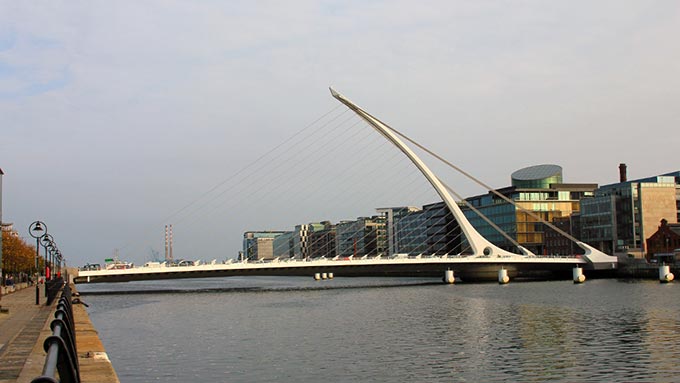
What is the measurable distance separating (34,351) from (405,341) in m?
17.3

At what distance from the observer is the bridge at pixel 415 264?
259 ft

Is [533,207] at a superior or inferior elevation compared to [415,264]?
superior

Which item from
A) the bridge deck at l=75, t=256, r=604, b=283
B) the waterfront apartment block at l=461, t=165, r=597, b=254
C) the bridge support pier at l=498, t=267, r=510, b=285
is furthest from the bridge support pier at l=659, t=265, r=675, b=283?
the waterfront apartment block at l=461, t=165, r=597, b=254

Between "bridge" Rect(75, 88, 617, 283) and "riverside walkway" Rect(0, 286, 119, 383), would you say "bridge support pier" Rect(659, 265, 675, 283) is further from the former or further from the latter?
"riverside walkway" Rect(0, 286, 119, 383)

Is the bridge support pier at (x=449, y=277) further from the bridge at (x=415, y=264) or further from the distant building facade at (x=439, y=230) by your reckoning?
the distant building facade at (x=439, y=230)

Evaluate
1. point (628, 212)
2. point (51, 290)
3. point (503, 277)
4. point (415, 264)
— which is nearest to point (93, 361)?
point (51, 290)

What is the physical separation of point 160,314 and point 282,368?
27797 millimetres

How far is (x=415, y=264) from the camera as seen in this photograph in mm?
81875

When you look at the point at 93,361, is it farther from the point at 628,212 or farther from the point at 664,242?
the point at 628,212

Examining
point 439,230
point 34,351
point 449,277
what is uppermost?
point 439,230

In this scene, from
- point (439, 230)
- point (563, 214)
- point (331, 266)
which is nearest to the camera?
point (331, 266)

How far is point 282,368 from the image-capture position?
24.7 meters

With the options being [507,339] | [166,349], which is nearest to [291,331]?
[166,349]

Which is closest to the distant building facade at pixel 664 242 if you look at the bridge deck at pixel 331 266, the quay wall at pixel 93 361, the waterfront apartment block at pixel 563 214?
the waterfront apartment block at pixel 563 214
